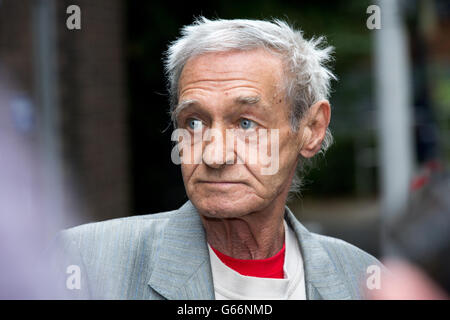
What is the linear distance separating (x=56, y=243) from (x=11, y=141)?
23.4 inches

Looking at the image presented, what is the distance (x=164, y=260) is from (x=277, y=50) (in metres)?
0.48

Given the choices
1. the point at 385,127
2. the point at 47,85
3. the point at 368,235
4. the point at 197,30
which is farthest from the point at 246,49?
the point at 47,85

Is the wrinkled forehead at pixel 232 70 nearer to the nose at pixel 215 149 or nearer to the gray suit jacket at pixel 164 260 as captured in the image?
the nose at pixel 215 149

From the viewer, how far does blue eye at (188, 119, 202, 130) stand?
113cm

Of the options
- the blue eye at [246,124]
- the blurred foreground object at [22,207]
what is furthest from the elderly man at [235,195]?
the blurred foreground object at [22,207]

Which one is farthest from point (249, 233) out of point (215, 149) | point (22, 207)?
point (22, 207)

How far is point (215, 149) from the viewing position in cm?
112

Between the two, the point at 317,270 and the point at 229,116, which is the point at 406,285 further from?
the point at 229,116

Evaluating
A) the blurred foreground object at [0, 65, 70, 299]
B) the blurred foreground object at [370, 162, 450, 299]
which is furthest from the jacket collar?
the blurred foreground object at [0, 65, 70, 299]

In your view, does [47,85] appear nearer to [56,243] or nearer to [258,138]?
[56,243]

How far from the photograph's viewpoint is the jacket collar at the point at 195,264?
4.08 feet

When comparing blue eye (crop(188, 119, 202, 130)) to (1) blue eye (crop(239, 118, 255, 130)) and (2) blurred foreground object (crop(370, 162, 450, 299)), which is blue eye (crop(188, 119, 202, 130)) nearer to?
(1) blue eye (crop(239, 118, 255, 130))

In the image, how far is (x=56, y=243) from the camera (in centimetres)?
129
